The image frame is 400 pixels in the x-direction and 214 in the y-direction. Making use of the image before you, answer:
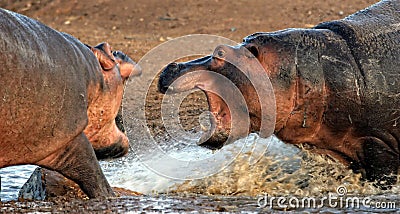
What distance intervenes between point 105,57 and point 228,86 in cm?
76

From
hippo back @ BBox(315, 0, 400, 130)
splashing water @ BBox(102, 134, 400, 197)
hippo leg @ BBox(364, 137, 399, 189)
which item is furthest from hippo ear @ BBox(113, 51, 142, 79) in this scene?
hippo leg @ BBox(364, 137, 399, 189)

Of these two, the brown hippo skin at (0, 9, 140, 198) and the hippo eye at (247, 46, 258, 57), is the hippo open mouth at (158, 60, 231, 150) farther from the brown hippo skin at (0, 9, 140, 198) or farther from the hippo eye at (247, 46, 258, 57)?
the brown hippo skin at (0, 9, 140, 198)

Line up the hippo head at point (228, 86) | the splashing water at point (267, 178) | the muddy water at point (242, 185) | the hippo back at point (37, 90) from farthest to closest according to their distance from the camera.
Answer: the splashing water at point (267, 178) < the hippo head at point (228, 86) < the muddy water at point (242, 185) < the hippo back at point (37, 90)

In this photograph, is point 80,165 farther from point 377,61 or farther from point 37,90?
point 377,61

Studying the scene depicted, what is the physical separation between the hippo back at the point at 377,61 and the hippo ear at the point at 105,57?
1343mm

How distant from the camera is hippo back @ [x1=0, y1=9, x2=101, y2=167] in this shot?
3.76 m

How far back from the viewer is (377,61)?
15.3 feet

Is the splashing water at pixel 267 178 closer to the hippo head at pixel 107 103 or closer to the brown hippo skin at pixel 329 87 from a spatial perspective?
the brown hippo skin at pixel 329 87

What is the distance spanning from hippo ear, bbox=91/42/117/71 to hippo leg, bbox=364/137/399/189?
1.56 m

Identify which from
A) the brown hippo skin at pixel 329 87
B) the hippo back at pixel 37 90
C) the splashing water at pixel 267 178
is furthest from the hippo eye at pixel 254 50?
the hippo back at pixel 37 90

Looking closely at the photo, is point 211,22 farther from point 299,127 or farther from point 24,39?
point 24,39

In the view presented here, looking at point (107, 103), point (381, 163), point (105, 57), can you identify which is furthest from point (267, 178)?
point (105, 57)

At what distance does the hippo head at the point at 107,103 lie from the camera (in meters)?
4.62

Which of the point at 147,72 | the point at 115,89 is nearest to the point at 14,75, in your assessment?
the point at 115,89
